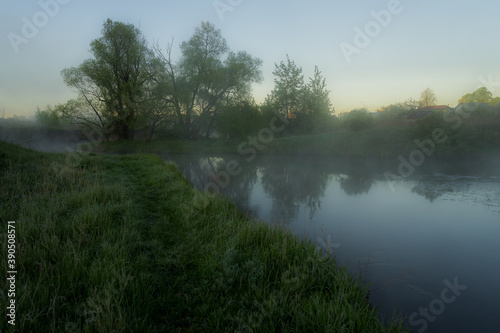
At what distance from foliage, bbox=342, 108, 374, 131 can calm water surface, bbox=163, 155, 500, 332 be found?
66.0 feet

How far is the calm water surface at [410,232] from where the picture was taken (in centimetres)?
429

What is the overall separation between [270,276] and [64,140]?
166ft

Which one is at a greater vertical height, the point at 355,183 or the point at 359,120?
the point at 359,120

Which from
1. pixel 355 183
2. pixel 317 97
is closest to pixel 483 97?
pixel 317 97

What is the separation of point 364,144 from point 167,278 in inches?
1203

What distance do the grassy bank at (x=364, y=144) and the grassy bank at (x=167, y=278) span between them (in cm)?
2712

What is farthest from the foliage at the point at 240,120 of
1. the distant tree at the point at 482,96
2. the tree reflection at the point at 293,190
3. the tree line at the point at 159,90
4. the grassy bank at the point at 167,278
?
the distant tree at the point at 482,96

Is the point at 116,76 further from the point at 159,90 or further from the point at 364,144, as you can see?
the point at 364,144

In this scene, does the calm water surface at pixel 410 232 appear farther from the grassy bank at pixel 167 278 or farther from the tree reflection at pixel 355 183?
the grassy bank at pixel 167 278

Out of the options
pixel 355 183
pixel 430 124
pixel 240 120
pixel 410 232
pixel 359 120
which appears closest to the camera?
pixel 410 232

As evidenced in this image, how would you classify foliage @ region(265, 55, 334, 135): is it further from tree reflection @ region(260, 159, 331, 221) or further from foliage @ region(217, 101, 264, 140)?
tree reflection @ region(260, 159, 331, 221)

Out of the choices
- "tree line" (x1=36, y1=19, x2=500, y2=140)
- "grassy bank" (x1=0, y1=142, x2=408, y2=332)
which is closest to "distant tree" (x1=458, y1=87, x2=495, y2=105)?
"tree line" (x1=36, y1=19, x2=500, y2=140)

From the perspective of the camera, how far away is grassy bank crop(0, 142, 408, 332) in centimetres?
286

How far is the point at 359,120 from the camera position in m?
34.7
